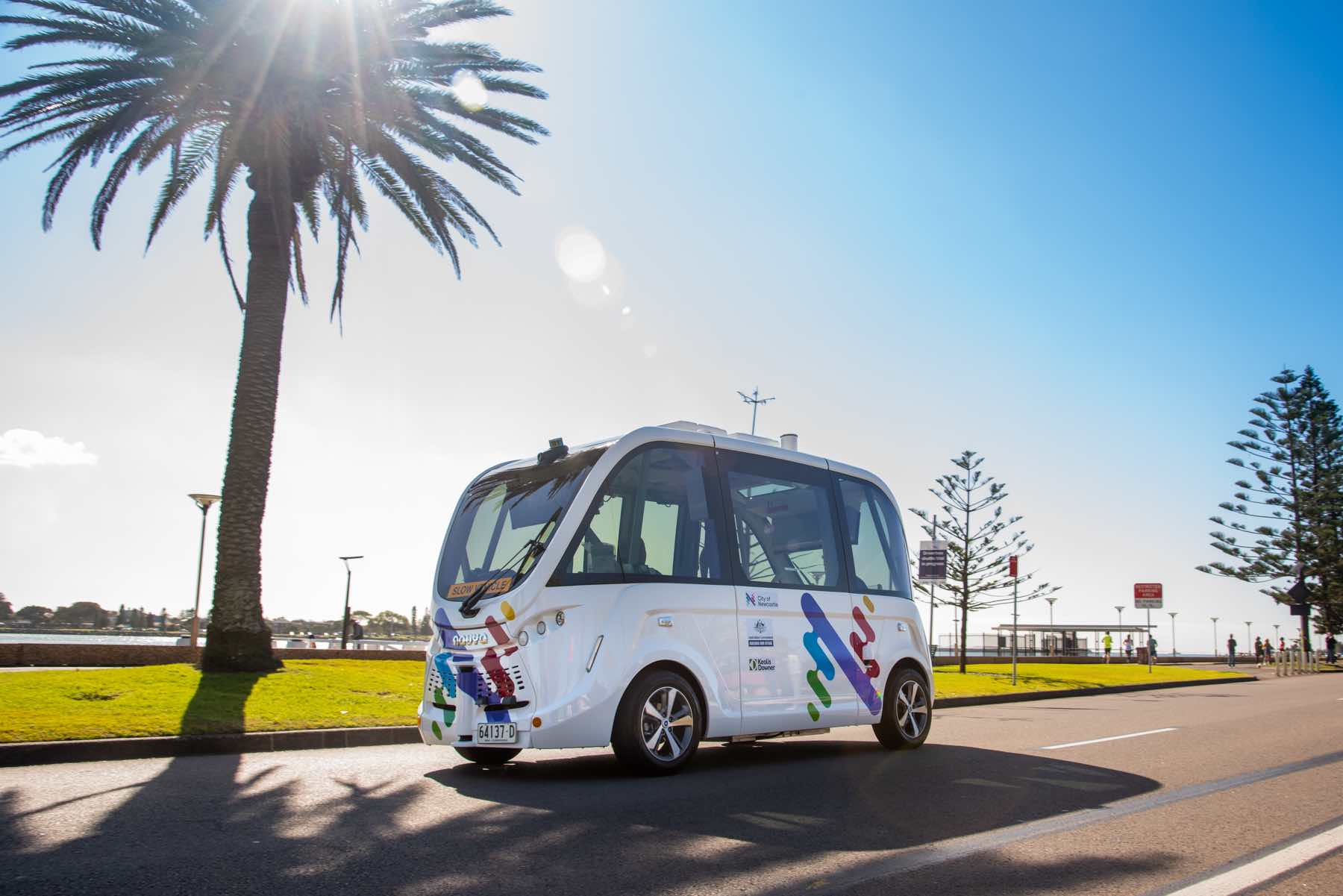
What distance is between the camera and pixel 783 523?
9039mm

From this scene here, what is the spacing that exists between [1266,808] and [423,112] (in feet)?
50.8

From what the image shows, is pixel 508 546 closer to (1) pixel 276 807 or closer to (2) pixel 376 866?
(1) pixel 276 807

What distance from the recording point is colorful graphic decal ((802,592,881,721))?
348 inches

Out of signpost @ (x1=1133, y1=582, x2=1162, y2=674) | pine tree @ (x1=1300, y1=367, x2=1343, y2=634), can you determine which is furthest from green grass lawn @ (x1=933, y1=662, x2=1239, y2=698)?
pine tree @ (x1=1300, y1=367, x2=1343, y2=634)

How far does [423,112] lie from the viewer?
16.9 m

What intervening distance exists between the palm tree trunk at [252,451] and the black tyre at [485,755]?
779 centimetres

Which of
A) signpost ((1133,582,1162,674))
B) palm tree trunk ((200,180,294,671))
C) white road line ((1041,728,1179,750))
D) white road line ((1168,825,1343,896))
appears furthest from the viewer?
signpost ((1133,582,1162,674))

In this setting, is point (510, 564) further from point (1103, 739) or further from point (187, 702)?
point (1103, 739)

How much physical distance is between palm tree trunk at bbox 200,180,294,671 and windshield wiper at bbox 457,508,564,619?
27.8 ft

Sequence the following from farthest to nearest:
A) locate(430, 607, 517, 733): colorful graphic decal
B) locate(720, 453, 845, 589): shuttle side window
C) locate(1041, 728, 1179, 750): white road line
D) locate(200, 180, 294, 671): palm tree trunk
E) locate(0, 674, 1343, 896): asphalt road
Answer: locate(200, 180, 294, 671): palm tree trunk
locate(1041, 728, 1179, 750): white road line
locate(720, 453, 845, 589): shuttle side window
locate(430, 607, 517, 733): colorful graphic decal
locate(0, 674, 1343, 896): asphalt road

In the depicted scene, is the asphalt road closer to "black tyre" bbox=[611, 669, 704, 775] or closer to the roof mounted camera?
"black tyre" bbox=[611, 669, 704, 775]

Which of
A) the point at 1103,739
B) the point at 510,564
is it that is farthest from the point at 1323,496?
the point at 510,564

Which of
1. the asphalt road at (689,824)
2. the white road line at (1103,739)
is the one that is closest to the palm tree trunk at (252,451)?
the asphalt road at (689,824)

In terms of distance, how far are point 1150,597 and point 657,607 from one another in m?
34.0
